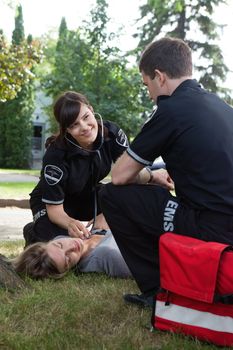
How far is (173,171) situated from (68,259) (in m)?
1.25

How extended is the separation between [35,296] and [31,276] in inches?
24.2

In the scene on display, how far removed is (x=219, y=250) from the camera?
2.34 meters

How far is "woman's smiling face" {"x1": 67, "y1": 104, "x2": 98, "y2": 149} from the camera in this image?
4109 mm

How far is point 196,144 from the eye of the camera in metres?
2.66

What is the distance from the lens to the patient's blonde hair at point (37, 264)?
361 centimetres

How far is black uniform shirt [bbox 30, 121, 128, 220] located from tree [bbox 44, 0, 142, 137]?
19.2 meters

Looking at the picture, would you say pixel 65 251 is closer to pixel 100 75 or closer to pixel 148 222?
pixel 148 222

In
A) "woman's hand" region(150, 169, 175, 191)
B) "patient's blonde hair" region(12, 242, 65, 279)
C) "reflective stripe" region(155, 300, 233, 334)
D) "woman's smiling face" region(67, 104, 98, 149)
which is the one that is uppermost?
"woman's smiling face" region(67, 104, 98, 149)

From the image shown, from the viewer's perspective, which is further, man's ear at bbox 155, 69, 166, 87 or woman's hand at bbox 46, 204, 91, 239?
woman's hand at bbox 46, 204, 91, 239

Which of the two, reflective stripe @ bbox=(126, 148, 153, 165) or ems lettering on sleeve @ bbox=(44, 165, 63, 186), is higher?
reflective stripe @ bbox=(126, 148, 153, 165)

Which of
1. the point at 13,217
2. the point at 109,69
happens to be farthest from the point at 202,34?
the point at 13,217

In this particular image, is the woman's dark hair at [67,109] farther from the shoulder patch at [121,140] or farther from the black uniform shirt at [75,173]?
the shoulder patch at [121,140]

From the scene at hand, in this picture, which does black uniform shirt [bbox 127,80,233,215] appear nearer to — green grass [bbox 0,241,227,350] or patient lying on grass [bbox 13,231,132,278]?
green grass [bbox 0,241,227,350]

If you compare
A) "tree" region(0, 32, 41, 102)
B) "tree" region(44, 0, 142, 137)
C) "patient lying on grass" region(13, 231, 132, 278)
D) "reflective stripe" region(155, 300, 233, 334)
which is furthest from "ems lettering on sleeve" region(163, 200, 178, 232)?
"tree" region(44, 0, 142, 137)
